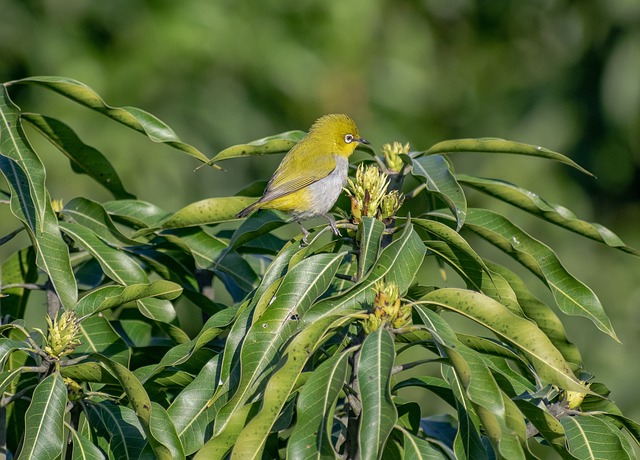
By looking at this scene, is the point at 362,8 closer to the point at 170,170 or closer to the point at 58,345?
the point at 170,170

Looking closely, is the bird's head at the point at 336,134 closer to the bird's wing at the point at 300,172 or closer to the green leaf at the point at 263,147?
the bird's wing at the point at 300,172

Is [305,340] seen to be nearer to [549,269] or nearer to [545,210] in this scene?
[549,269]

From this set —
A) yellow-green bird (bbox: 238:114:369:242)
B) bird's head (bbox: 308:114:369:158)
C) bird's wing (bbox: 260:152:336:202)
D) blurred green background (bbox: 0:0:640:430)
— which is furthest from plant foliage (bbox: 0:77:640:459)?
blurred green background (bbox: 0:0:640:430)

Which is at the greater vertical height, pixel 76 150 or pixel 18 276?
pixel 76 150

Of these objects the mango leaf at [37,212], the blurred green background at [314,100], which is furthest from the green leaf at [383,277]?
the blurred green background at [314,100]

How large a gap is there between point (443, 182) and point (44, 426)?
1.36 metres

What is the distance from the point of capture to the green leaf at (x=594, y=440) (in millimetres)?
2475

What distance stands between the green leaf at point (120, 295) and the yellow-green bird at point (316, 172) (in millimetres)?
1105

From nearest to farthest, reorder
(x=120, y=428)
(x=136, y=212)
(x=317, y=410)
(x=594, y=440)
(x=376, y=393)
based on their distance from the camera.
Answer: (x=376, y=393)
(x=317, y=410)
(x=594, y=440)
(x=120, y=428)
(x=136, y=212)

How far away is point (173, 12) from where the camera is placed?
38.2 feet

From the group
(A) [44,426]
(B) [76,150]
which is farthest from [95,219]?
(A) [44,426]

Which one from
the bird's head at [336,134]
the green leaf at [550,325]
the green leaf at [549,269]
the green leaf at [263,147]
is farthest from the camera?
the bird's head at [336,134]

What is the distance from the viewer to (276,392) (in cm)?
225

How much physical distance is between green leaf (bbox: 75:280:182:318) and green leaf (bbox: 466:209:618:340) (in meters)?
0.96
